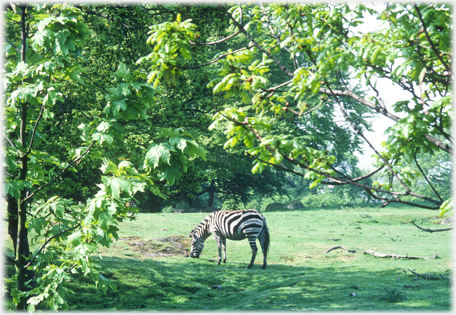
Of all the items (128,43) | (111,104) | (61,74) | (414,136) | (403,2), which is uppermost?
(128,43)

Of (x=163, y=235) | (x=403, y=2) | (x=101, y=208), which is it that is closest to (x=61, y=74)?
(x=101, y=208)

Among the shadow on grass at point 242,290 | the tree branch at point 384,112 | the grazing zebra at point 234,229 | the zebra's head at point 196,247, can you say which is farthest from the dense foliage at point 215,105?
the zebra's head at point 196,247

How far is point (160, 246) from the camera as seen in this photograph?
18.3 metres

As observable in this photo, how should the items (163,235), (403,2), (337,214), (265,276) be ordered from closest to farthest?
(403,2)
(265,276)
(163,235)
(337,214)

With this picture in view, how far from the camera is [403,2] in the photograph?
519 cm

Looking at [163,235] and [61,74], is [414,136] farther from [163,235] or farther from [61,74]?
[163,235]

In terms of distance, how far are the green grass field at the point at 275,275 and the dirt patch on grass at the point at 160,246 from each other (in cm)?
4

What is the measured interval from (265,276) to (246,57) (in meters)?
9.56

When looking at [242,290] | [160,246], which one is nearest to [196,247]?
[160,246]

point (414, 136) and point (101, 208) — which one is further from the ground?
point (414, 136)

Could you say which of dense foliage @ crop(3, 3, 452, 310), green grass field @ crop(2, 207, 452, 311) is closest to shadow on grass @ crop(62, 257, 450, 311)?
green grass field @ crop(2, 207, 452, 311)

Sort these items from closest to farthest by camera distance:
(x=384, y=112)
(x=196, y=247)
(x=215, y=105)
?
(x=384, y=112), (x=215, y=105), (x=196, y=247)

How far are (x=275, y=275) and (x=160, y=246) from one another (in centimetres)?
622

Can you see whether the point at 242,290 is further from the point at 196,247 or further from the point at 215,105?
the point at 215,105
